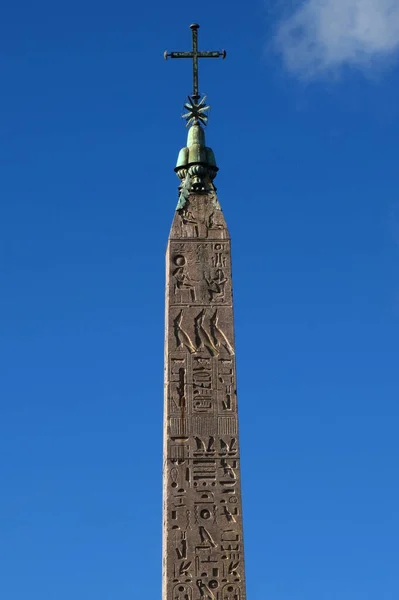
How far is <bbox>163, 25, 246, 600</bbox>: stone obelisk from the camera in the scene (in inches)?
606

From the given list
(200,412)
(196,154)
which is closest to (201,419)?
(200,412)

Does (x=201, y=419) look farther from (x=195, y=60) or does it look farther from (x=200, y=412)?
(x=195, y=60)

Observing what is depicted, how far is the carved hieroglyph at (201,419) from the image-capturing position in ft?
50.5

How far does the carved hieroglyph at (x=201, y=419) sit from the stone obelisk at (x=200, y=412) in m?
0.01

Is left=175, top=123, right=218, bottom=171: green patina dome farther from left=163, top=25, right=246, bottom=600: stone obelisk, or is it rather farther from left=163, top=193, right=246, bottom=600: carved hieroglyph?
left=163, top=193, right=246, bottom=600: carved hieroglyph

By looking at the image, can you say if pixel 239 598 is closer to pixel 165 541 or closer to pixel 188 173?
pixel 165 541

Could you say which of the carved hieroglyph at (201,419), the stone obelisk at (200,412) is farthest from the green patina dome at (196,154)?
the carved hieroglyph at (201,419)

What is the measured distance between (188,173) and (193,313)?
2116 millimetres

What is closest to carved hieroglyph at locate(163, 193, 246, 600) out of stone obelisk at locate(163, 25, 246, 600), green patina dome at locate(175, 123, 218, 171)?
stone obelisk at locate(163, 25, 246, 600)

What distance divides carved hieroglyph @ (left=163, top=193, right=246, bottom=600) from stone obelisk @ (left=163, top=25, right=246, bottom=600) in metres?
0.01

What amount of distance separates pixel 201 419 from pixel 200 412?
83 millimetres

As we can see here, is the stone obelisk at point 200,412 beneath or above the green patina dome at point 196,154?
beneath

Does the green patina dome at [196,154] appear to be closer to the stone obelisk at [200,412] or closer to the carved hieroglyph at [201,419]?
the stone obelisk at [200,412]

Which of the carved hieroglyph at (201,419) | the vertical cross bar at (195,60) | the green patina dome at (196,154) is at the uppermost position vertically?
the vertical cross bar at (195,60)
